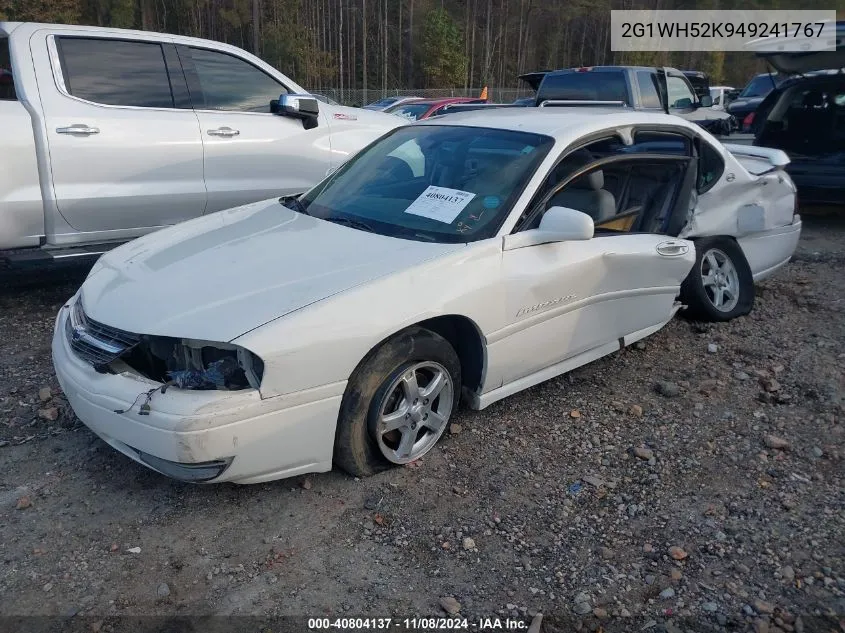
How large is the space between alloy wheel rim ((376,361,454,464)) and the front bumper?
292mm

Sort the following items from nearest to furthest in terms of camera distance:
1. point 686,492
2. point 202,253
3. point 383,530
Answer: point 383,530
point 686,492
point 202,253

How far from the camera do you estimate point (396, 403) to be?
318 centimetres

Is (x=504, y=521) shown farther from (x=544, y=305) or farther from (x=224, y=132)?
(x=224, y=132)

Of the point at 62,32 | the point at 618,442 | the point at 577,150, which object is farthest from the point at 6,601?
the point at 62,32

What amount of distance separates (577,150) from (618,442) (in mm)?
1559

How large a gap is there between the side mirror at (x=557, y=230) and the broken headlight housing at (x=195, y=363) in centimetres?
135

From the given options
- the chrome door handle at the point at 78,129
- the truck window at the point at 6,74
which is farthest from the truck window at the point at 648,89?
the truck window at the point at 6,74

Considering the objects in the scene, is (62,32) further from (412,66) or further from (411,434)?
(412,66)

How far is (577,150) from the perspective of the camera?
152 inches

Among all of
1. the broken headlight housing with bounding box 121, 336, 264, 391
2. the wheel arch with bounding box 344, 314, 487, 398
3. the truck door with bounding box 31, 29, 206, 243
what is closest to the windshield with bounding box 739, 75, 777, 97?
the truck door with bounding box 31, 29, 206, 243

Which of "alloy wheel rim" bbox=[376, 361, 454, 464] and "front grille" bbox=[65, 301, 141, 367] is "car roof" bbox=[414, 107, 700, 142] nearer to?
"alloy wheel rim" bbox=[376, 361, 454, 464]

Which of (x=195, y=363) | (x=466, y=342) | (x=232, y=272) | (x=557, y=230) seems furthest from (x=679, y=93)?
(x=195, y=363)

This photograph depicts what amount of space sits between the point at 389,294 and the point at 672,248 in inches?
80.1

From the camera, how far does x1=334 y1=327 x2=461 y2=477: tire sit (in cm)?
298
